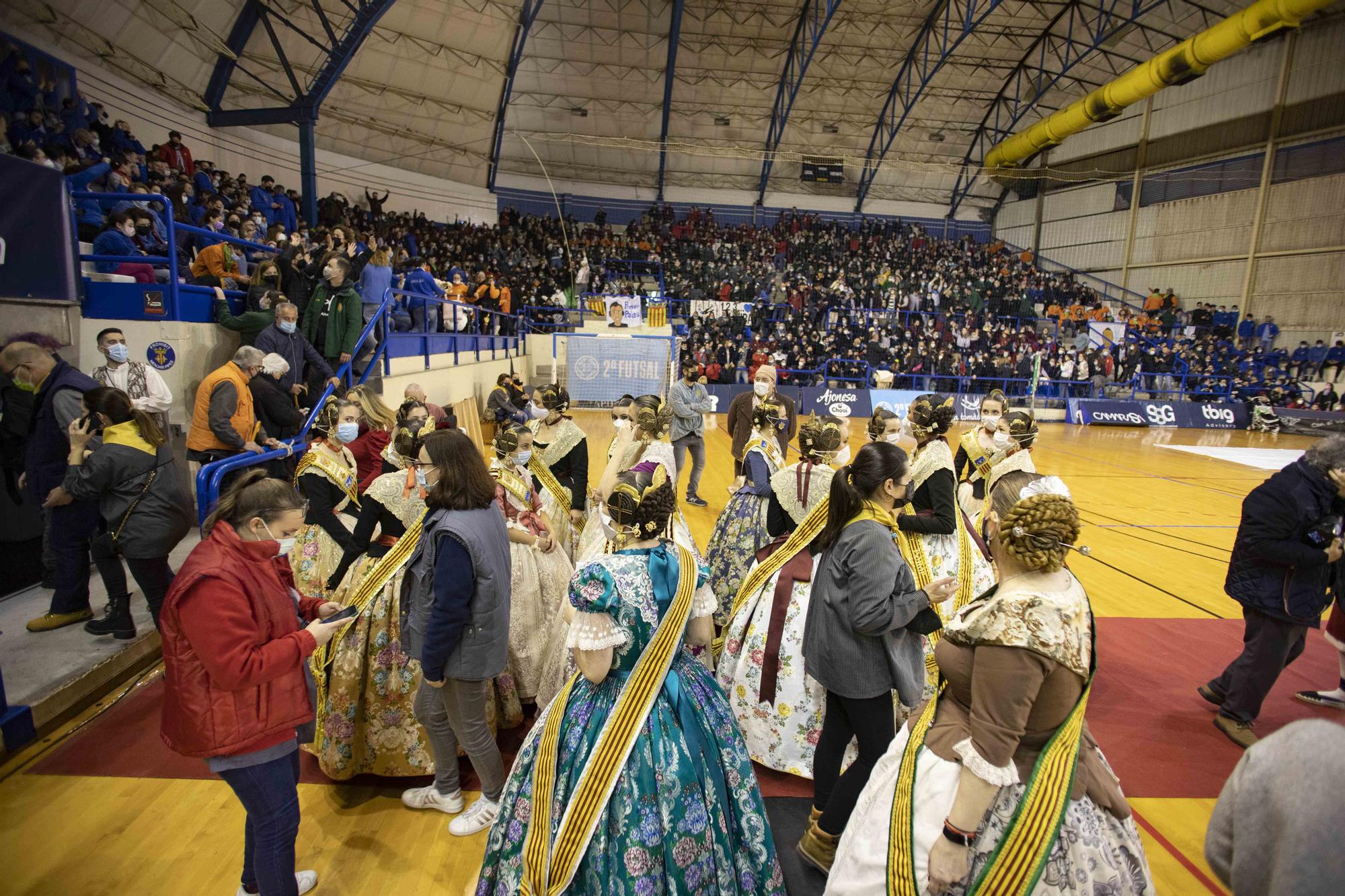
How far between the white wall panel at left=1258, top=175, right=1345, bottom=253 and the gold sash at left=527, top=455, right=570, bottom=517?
2367cm

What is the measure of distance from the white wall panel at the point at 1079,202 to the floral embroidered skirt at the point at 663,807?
95.6 feet

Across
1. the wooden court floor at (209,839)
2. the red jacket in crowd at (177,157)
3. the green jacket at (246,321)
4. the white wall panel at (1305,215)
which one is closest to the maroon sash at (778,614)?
the wooden court floor at (209,839)

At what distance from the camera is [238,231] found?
8.95 metres

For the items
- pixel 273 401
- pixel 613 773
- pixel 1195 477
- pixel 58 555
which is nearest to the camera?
pixel 613 773

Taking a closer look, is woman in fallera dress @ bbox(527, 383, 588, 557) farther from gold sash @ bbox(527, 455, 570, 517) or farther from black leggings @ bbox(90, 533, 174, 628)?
black leggings @ bbox(90, 533, 174, 628)

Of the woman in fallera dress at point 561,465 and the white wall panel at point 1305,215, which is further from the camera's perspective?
the white wall panel at point 1305,215

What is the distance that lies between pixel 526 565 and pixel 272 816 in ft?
4.99

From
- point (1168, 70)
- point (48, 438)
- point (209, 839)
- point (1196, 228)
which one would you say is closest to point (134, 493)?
point (48, 438)

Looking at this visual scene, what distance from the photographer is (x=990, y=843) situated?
1.64m

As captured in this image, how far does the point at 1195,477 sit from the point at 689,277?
15494 mm

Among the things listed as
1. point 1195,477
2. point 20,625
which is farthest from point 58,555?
point 1195,477

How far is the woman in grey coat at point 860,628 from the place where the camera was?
2.30 metres

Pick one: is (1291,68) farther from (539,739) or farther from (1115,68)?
(539,739)

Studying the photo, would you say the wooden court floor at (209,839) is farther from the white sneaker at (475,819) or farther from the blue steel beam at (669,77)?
the blue steel beam at (669,77)
